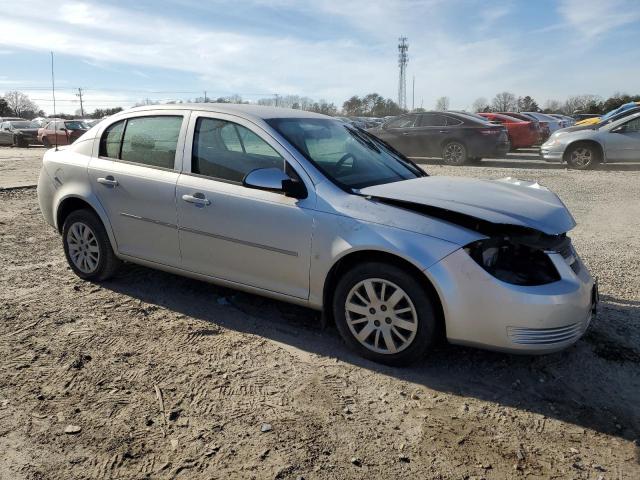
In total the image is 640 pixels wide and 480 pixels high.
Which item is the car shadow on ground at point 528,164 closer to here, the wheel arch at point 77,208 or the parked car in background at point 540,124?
the parked car in background at point 540,124

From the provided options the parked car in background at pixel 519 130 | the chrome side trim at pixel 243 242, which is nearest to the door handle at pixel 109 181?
the chrome side trim at pixel 243 242

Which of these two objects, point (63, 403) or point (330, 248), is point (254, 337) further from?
point (63, 403)

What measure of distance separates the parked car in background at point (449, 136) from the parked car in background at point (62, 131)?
53.5 ft

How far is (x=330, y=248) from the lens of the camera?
3.62 meters

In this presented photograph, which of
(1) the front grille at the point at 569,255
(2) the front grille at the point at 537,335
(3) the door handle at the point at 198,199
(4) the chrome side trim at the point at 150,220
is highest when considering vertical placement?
(3) the door handle at the point at 198,199

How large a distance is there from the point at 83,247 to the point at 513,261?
12.5ft

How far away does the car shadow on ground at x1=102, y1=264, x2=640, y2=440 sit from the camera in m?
3.14

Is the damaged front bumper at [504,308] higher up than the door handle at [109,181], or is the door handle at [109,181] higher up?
the door handle at [109,181]

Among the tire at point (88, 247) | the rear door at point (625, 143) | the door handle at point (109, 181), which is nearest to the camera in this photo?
the door handle at point (109, 181)

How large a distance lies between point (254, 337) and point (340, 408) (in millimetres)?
1120

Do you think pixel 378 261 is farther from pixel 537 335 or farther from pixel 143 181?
pixel 143 181

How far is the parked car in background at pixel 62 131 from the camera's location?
25.4 metres

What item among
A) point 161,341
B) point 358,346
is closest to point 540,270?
point 358,346

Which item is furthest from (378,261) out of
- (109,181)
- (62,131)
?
(62,131)
